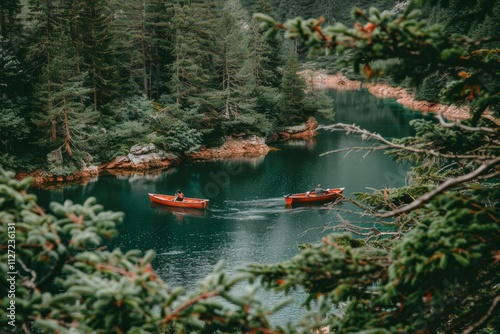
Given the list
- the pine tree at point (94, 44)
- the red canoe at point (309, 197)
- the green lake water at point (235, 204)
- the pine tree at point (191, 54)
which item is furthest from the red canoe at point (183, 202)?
the pine tree at point (191, 54)

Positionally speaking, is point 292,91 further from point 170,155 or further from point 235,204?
point 235,204

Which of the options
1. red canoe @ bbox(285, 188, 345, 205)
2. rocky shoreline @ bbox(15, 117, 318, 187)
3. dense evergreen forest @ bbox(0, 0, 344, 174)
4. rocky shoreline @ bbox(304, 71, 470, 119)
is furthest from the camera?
rocky shoreline @ bbox(304, 71, 470, 119)

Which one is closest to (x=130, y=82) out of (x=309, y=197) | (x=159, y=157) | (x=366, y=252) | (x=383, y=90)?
(x=159, y=157)

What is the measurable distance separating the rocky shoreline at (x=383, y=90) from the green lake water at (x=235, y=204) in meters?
9.83

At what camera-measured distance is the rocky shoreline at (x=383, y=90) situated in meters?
47.6

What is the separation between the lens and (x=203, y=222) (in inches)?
930

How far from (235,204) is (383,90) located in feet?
158

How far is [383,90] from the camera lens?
67375mm

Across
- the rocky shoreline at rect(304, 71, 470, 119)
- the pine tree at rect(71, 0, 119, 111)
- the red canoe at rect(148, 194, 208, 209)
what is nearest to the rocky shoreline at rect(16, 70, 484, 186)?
the rocky shoreline at rect(304, 71, 470, 119)

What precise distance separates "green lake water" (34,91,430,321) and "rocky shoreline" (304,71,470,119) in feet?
32.2

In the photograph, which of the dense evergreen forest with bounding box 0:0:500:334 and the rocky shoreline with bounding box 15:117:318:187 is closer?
Answer: the dense evergreen forest with bounding box 0:0:500:334

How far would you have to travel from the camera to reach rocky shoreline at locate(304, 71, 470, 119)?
47.6 m

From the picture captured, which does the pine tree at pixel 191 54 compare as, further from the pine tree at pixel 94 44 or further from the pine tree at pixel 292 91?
the pine tree at pixel 292 91

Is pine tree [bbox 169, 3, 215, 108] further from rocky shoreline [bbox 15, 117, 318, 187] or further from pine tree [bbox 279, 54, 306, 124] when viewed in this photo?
pine tree [bbox 279, 54, 306, 124]
